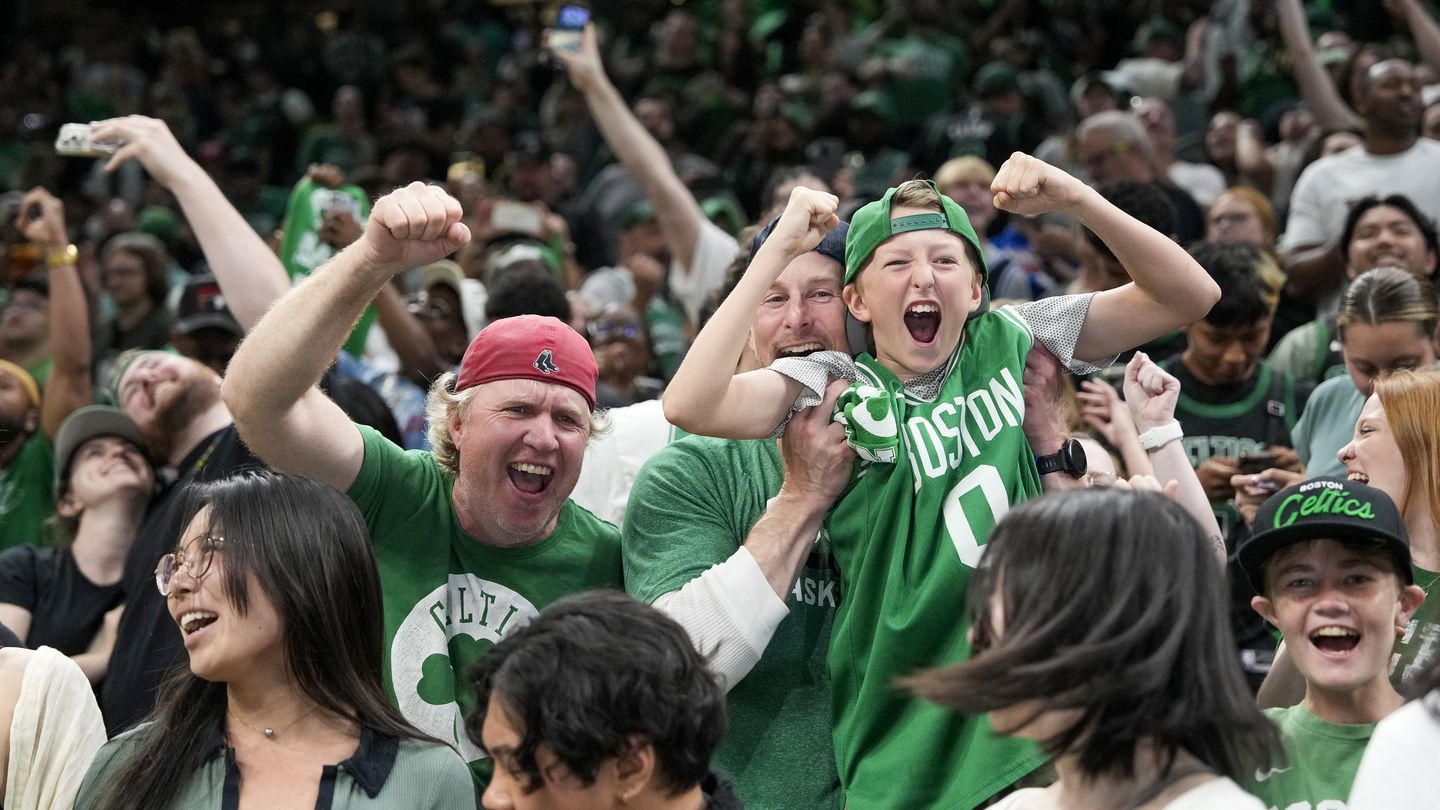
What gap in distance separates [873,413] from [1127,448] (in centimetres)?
96

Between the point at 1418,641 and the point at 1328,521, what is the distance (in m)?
0.52

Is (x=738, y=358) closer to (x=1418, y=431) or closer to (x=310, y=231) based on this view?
(x=1418, y=431)

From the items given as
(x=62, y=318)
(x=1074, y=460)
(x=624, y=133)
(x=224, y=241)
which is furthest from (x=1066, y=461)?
(x=62, y=318)

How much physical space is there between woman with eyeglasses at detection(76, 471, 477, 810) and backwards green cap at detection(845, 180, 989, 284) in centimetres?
108

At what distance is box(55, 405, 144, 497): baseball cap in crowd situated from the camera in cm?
514

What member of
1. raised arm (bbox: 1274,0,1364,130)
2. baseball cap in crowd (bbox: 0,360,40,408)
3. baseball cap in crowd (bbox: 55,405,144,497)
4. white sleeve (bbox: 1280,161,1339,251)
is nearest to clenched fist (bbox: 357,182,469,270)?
baseball cap in crowd (bbox: 55,405,144,497)

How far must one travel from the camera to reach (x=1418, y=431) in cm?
354

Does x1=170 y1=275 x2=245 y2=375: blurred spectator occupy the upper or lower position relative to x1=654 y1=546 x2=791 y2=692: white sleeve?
lower

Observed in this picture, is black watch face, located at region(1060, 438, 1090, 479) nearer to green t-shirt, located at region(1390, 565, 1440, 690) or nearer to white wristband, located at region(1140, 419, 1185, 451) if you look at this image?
white wristband, located at region(1140, 419, 1185, 451)

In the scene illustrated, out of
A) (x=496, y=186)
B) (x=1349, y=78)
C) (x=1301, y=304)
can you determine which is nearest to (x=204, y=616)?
(x=1301, y=304)

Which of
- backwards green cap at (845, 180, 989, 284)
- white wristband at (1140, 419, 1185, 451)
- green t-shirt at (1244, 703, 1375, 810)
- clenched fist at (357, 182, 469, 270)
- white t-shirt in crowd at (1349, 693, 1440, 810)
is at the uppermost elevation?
clenched fist at (357, 182, 469, 270)

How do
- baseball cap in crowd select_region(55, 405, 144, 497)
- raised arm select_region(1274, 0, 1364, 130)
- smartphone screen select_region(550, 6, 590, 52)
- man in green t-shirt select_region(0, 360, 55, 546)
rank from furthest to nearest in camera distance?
raised arm select_region(1274, 0, 1364, 130)
smartphone screen select_region(550, 6, 590, 52)
man in green t-shirt select_region(0, 360, 55, 546)
baseball cap in crowd select_region(55, 405, 144, 497)

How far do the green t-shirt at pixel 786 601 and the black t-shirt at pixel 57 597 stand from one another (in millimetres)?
2165

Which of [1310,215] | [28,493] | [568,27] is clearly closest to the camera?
[28,493]
